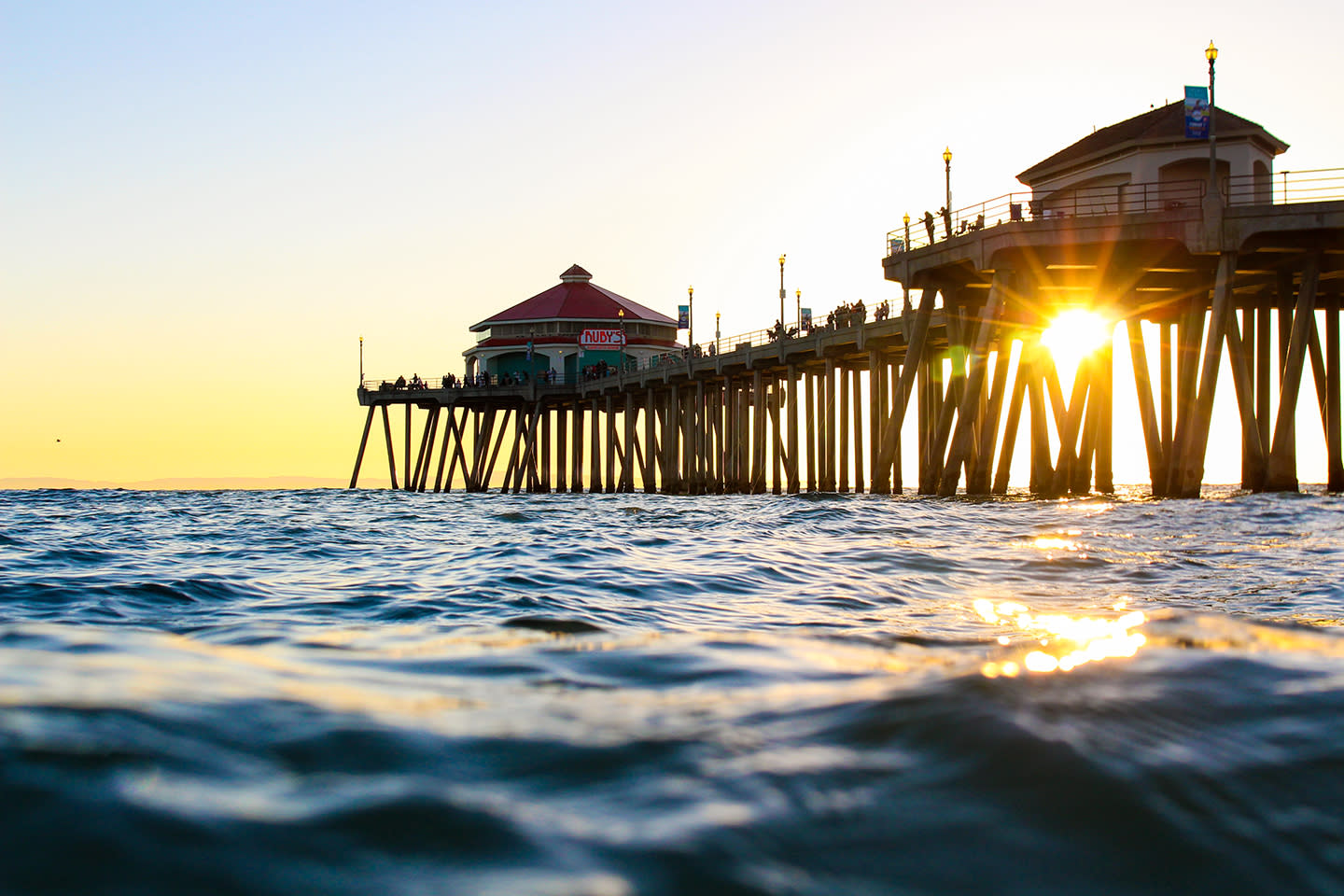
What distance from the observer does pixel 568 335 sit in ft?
234

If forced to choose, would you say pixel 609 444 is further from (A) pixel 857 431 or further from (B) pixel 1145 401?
(B) pixel 1145 401

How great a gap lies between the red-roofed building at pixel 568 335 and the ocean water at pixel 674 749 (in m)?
62.9

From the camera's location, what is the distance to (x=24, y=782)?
8.17 feet

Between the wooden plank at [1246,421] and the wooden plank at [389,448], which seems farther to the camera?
the wooden plank at [389,448]

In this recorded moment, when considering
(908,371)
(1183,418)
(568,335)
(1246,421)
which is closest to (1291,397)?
(1246,421)

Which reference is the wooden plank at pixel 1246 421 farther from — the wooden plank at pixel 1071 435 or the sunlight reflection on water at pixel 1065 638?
the sunlight reflection on water at pixel 1065 638

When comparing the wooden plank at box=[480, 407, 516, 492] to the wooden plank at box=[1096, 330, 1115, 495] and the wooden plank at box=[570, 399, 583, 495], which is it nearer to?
the wooden plank at box=[570, 399, 583, 495]

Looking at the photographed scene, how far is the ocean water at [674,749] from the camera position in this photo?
213cm

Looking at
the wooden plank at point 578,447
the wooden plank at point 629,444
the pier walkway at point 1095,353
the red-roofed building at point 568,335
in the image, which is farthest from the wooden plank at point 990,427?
the red-roofed building at point 568,335

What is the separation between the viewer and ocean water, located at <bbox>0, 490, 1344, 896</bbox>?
2.13m

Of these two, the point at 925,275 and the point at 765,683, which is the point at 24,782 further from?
the point at 925,275

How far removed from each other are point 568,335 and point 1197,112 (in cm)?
4903

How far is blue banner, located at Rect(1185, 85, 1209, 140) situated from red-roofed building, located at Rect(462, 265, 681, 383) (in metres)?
44.4

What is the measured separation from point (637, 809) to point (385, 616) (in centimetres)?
448
